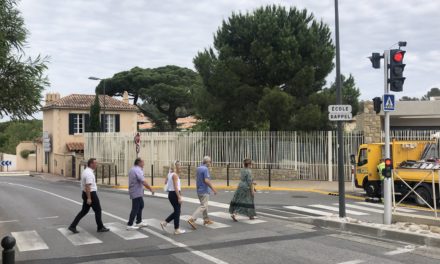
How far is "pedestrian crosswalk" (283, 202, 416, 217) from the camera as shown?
14.1 meters

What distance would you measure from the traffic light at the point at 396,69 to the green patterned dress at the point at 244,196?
156 inches

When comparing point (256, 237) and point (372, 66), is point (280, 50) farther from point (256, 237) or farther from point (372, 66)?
point (256, 237)

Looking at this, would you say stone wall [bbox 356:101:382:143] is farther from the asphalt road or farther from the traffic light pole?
the traffic light pole

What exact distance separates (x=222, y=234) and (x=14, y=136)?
237ft

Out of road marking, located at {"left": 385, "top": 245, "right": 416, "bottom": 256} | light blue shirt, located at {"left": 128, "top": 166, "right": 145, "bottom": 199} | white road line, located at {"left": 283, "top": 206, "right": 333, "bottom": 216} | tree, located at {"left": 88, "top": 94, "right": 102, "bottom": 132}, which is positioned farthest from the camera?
tree, located at {"left": 88, "top": 94, "right": 102, "bottom": 132}

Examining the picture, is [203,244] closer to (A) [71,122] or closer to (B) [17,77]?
(B) [17,77]

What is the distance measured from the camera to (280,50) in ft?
84.5

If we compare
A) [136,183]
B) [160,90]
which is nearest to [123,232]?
[136,183]

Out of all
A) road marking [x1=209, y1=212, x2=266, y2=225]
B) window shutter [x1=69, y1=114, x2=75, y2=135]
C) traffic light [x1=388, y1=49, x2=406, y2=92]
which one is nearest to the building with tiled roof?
window shutter [x1=69, y1=114, x2=75, y2=135]

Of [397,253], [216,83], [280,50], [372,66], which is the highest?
[280,50]

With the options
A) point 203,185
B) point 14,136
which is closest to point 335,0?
point 203,185

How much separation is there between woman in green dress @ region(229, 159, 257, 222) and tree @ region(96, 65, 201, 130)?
4370 centimetres

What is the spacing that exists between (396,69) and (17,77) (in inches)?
347

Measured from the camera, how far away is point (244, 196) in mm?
11812
